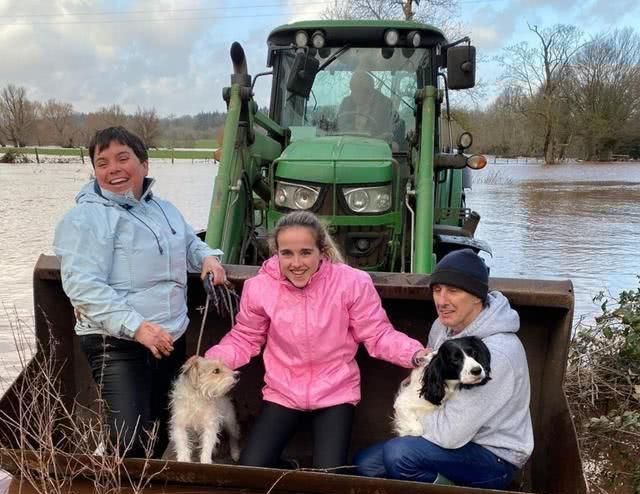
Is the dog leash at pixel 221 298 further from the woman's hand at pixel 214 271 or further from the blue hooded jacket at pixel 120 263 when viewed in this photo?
the blue hooded jacket at pixel 120 263

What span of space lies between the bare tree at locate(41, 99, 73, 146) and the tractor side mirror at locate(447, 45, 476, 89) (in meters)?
62.4

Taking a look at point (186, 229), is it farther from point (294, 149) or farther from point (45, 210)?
point (45, 210)

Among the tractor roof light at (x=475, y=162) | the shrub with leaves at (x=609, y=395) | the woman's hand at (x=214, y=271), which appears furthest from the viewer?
the tractor roof light at (x=475, y=162)

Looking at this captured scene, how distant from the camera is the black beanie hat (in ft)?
8.54

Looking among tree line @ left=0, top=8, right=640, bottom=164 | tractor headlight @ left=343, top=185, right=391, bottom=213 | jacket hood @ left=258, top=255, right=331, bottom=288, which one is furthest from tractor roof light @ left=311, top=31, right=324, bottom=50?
tree line @ left=0, top=8, right=640, bottom=164

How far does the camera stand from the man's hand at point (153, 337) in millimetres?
2740

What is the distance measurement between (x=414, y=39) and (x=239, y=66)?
1524mm

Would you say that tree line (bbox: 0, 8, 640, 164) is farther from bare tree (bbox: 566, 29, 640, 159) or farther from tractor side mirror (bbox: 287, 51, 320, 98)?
tractor side mirror (bbox: 287, 51, 320, 98)

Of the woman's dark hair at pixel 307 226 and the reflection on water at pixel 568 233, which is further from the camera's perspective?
the reflection on water at pixel 568 233

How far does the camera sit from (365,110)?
17.7 feet

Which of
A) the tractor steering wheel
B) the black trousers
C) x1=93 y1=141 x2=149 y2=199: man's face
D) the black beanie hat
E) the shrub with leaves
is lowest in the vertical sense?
the shrub with leaves

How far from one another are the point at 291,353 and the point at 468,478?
0.96 meters

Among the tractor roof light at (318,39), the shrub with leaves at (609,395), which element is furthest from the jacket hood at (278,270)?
the tractor roof light at (318,39)

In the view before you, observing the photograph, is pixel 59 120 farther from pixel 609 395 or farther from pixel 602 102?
pixel 609 395
